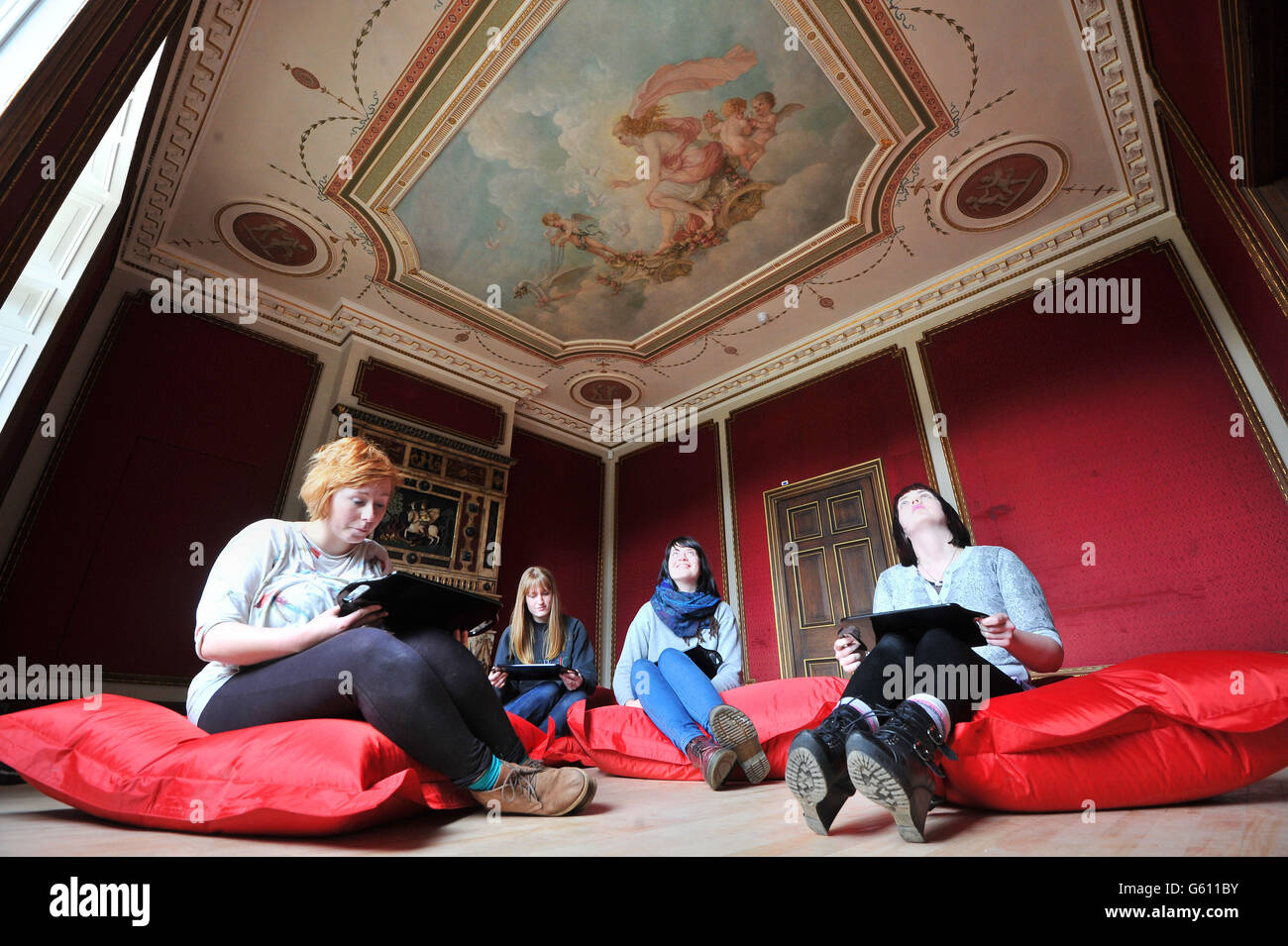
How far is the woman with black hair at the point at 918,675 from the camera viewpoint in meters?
0.89

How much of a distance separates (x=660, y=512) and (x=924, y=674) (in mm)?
4984

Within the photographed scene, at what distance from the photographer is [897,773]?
86 centimetres

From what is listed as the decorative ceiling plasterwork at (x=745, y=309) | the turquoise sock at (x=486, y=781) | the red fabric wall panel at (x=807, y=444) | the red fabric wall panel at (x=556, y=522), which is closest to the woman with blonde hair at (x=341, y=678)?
the turquoise sock at (x=486, y=781)

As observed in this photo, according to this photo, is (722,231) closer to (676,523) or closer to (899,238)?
(899,238)

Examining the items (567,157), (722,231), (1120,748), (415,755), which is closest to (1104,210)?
(722,231)

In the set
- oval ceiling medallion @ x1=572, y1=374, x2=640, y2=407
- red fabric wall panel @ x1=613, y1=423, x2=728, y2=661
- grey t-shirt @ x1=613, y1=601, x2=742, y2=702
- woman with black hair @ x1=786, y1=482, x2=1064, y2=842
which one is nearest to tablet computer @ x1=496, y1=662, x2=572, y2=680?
grey t-shirt @ x1=613, y1=601, x2=742, y2=702

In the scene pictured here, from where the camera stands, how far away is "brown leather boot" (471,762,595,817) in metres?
1.12

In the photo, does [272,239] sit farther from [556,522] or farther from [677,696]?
[677,696]

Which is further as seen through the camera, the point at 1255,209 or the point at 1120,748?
the point at 1255,209

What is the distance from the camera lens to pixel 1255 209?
6.29ft

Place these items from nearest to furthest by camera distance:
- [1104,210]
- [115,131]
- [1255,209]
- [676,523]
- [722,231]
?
[1255,209] → [115,131] → [1104,210] → [722,231] → [676,523]

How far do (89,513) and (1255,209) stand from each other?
5.96 meters

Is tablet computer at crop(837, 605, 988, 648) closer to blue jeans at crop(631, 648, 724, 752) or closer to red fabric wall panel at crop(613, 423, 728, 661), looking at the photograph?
blue jeans at crop(631, 648, 724, 752)

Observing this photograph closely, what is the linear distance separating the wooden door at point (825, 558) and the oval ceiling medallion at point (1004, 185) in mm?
1940
